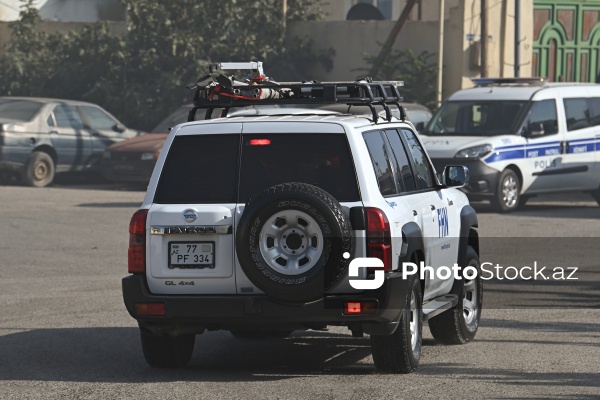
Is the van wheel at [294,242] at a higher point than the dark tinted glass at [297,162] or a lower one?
lower

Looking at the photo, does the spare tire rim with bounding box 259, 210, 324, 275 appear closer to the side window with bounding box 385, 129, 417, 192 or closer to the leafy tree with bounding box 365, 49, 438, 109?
the side window with bounding box 385, 129, 417, 192

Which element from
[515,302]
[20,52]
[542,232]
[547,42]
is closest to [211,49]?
[20,52]

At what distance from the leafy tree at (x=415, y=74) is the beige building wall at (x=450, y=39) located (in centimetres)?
33

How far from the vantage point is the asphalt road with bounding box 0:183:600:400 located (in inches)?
319

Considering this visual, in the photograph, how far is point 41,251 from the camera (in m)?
15.8

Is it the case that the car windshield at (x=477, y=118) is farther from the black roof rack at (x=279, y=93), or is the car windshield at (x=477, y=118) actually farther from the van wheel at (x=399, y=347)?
the van wheel at (x=399, y=347)

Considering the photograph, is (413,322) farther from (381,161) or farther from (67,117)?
(67,117)

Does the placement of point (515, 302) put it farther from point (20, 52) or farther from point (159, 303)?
point (20, 52)

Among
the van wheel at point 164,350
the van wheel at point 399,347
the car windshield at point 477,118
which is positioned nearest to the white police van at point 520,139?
the car windshield at point 477,118

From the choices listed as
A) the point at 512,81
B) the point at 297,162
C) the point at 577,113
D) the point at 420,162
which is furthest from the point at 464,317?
the point at 512,81

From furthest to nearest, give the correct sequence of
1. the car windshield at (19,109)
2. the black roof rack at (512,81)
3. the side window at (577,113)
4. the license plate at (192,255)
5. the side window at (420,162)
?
the car windshield at (19,109) < the black roof rack at (512,81) < the side window at (577,113) < the side window at (420,162) < the license plate at (192,255)

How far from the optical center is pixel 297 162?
27.8ft

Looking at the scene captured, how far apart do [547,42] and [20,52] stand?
12.6m

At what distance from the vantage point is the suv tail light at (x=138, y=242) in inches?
331
